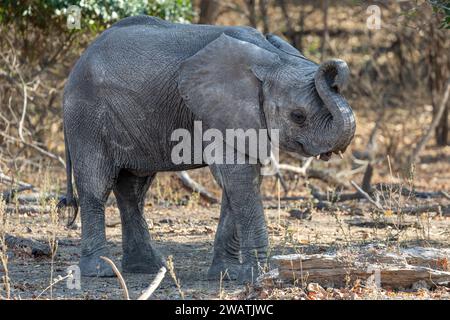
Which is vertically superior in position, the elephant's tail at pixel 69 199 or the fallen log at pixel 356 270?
the elephant's tail at pixel 69 199

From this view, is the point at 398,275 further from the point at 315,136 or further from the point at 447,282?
the point at 315,136

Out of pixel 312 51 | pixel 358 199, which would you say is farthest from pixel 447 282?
pixel 312 51

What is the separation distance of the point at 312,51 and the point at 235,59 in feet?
29.8

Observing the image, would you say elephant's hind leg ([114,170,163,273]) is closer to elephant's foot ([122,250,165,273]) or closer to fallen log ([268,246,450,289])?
elephant's foot ([122,250,165,273])

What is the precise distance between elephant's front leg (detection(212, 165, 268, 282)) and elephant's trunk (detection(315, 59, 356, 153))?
72 centimetres

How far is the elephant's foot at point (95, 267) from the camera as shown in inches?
331

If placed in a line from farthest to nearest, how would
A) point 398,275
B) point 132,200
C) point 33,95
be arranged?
point 33,95, point 132,200, point 398,275

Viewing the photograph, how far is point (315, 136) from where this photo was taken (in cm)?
759

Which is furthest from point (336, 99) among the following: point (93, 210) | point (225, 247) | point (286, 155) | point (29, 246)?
point (286, 155)

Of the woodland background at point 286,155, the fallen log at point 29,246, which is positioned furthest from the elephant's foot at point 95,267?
the fallen log at point 29,246

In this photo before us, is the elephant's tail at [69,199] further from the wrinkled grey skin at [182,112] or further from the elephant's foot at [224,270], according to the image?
the elephant's foot at [224,270]

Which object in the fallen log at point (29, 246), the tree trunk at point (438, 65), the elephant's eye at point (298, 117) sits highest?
the tree trunk at point (438, 65)
